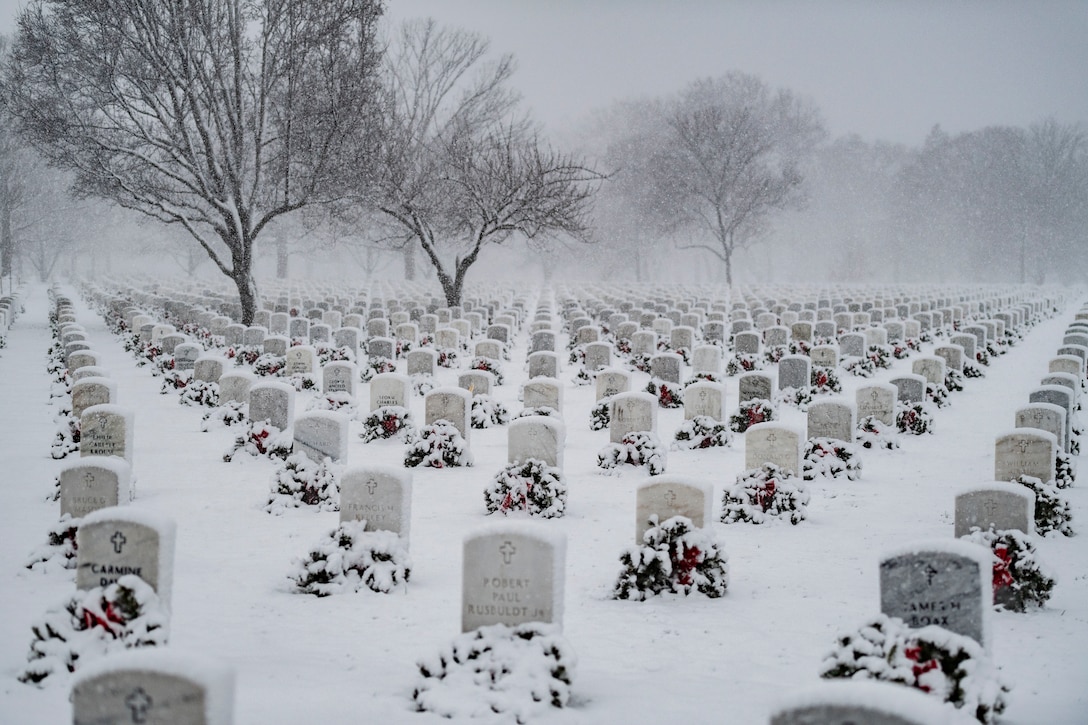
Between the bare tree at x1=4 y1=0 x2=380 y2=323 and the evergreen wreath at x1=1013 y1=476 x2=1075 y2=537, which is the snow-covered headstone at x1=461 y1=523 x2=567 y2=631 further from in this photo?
the bare tree at x1=4 y1=0 x2=380 y2=323

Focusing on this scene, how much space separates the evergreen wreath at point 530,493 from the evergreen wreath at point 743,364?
10.5m

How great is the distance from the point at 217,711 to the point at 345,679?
6.13ft

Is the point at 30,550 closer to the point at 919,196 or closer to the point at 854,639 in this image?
the point at 854,639

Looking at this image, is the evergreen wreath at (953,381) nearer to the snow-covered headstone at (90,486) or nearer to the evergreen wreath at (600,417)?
the evergreen wreath at (600,417)

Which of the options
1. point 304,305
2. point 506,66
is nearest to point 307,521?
point 304,305

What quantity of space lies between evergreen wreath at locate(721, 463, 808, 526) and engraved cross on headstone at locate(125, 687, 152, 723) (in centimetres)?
667

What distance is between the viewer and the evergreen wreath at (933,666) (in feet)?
17.0

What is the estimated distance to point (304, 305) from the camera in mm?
31688

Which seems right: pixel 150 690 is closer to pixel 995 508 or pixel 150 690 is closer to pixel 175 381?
Result: pixel 995 508

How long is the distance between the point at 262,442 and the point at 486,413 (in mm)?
3891

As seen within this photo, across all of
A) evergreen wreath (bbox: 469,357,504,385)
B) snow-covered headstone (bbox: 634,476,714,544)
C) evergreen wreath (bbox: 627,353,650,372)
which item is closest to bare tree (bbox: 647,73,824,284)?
evergreen wreath (bbox: 627,353,650,372)

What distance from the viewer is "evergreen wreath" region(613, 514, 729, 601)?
7.57 meters

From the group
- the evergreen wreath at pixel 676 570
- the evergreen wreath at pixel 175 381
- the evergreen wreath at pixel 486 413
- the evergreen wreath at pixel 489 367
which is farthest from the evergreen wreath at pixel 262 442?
the evergreen wreath at pixel 489 367

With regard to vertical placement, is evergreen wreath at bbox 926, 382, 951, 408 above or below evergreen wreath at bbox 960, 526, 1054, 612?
above
